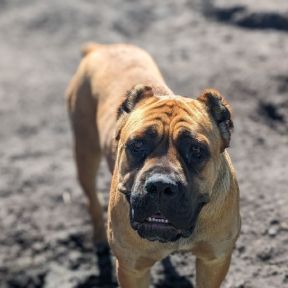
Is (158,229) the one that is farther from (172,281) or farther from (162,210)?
(172,281)

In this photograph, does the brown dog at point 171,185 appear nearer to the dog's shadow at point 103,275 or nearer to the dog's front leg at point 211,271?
the dog's front leg at point 211,271

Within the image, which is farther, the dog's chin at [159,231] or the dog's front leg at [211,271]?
the dog's front leg at [211,271]

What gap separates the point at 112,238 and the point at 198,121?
956 mm

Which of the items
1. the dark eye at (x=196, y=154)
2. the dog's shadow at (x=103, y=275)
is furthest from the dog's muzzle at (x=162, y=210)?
the dog's shadow at (x=103, y=275)

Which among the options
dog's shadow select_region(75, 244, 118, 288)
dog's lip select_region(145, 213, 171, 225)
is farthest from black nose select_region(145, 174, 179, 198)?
dog's shadow select_region(75, 244, 118, 288)

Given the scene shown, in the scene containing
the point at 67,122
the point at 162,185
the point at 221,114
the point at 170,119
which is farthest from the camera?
the point at 67,122

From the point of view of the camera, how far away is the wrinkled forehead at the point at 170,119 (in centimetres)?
371

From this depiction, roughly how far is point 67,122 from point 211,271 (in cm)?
375

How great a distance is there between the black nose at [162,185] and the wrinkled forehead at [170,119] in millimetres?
342

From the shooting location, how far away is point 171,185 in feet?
11.2

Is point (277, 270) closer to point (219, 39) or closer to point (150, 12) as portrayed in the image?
point (219, 39)

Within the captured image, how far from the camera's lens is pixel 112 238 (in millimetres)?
4062

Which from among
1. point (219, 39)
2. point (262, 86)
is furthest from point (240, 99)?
point (219, 39)

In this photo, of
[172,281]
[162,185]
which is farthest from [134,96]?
[172,281]
